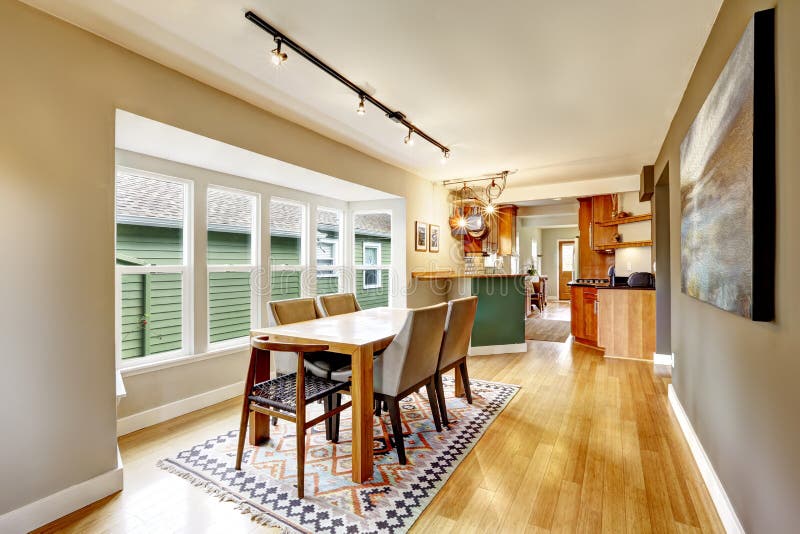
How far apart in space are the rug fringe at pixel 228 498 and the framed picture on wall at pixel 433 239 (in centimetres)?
401

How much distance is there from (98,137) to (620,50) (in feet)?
9.77

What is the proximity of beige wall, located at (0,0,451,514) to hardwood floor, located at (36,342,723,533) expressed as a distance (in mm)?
386

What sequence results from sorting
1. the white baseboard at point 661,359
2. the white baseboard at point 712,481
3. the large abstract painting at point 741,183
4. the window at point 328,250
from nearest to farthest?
the large abstract painting at point 741,183, the white baseboard at point 712,481, the white baseboard at point 661,359, the window at point 328,250

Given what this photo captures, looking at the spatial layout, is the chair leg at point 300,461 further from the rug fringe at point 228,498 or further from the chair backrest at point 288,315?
the chair backrest at point 288,315

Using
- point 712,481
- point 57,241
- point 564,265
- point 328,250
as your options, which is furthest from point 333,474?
point 564,265

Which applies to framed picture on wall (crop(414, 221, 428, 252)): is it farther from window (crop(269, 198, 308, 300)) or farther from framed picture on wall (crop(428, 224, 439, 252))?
window (crop(269, 198, 308, 300))

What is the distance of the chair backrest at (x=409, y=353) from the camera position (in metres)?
2.27

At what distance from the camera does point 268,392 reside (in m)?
2.21

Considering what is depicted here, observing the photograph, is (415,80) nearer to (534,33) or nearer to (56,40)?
(534,33)

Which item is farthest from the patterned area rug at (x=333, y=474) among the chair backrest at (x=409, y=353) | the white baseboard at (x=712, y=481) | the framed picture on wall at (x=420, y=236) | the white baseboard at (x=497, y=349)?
the framed picture on wall at (x=420, y=236)

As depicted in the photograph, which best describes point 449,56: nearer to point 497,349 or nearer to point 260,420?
point 260,420

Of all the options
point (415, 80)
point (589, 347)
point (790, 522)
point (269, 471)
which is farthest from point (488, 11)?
point (589, 347)

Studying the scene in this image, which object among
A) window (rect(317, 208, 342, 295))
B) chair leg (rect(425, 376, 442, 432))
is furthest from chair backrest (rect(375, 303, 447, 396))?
window (rect(317, 208, 342, 295))

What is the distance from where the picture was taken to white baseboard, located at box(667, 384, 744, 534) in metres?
1.64
